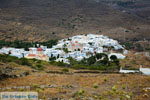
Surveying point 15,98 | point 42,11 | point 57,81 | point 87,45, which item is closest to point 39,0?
point 42,11

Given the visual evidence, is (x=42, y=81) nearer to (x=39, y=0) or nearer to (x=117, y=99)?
(x=117, y=99)

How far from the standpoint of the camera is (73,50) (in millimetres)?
40219

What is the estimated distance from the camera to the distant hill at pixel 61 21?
56819 millimetres

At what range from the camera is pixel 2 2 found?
79.2 m

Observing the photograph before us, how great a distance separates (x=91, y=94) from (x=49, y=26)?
56524 mm

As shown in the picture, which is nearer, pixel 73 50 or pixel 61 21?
pixel 73 50

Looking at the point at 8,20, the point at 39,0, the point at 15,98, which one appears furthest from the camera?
the point at 39,0

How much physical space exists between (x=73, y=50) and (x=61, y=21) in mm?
31553

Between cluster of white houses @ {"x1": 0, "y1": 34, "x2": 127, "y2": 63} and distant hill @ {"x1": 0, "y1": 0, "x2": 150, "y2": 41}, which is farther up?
distant hill @ {"x1": 0, "y1": 0, "x2": 150, "y2": 41}

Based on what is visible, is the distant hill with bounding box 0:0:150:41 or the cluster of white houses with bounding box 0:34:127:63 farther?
the distant hill with bounding box 0:0:150:41

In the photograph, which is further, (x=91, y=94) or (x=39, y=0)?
(x=39, y=0)

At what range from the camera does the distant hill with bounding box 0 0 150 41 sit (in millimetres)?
56819

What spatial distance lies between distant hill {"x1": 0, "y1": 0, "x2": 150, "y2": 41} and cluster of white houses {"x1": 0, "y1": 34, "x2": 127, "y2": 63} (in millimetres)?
13663

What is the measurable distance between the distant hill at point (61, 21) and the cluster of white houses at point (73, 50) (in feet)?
44.8
